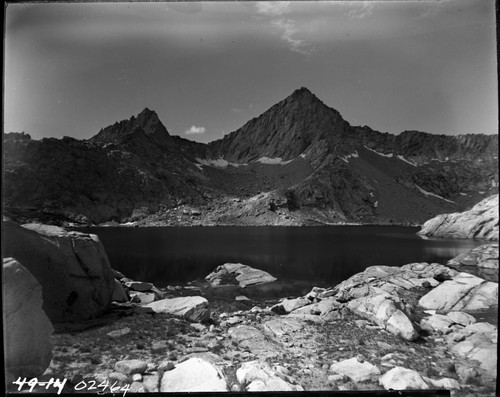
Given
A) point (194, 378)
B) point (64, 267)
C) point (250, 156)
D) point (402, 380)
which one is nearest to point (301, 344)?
point (402, 380)

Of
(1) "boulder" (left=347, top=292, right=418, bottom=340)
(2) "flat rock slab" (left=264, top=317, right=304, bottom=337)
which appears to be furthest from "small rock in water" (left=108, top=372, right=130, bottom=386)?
(1) "boulder" (left=347, top=292, right=418, bottom=340)

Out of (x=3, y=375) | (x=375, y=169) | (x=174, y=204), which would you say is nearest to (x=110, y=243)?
(x=3, y=375)

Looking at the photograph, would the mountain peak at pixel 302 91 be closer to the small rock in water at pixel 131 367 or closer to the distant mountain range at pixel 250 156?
the distant mountain range at pixel 250 156

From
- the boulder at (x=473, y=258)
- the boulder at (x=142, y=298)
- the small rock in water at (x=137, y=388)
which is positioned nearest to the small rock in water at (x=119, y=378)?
the small rock in water at (x=137, y=388)

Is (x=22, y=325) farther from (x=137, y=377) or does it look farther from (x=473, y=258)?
(x=473, y=258)

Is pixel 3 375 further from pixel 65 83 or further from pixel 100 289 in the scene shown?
pixel 65 83
